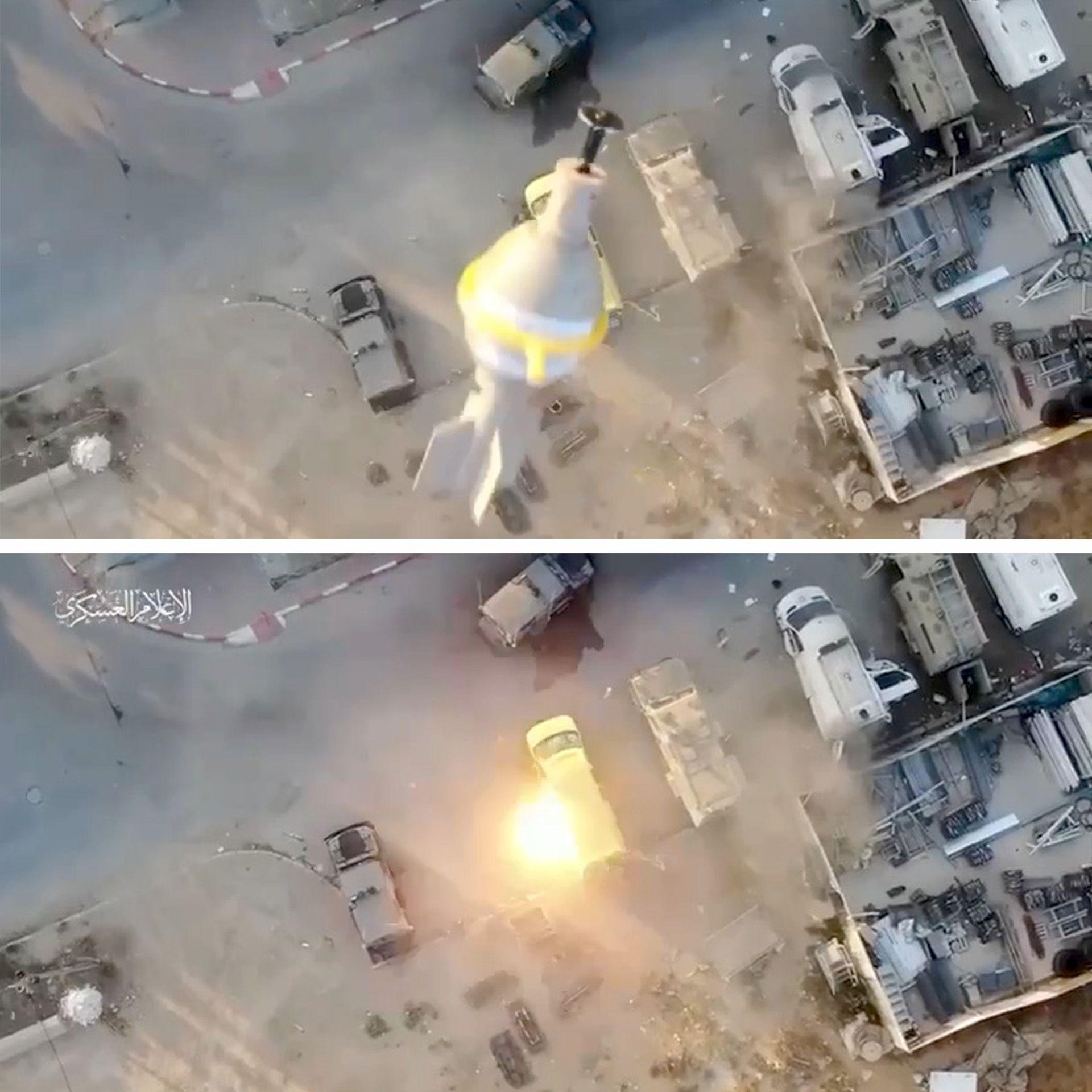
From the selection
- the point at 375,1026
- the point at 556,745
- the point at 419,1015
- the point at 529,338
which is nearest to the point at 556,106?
the point at 556,745

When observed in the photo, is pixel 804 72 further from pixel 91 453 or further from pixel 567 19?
pixel 91 453

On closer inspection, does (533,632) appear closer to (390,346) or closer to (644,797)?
(644,797)

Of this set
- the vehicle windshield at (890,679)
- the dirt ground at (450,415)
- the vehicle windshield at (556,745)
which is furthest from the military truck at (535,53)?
the vehicle windshield at (890,679)

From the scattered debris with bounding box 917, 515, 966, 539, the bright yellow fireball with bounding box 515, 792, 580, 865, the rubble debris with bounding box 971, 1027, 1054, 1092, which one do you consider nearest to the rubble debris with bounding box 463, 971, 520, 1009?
the bright yellow fireball with bounding box 515, 792, 580, 865

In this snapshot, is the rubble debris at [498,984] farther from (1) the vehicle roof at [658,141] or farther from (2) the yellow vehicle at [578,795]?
(1) the vehicle roof at [658,141]

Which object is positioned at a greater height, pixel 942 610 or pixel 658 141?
pixel 658 141
